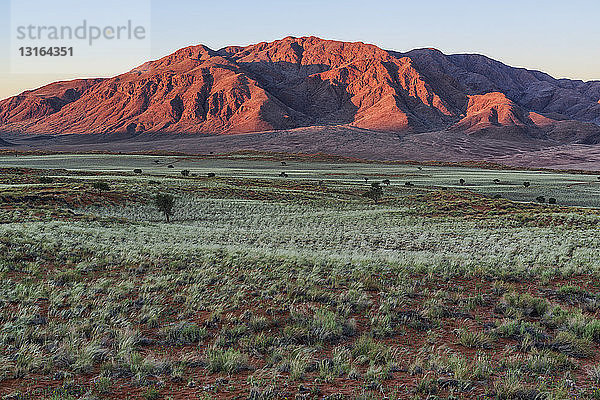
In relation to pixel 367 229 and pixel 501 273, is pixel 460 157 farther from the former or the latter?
pixel 501 273

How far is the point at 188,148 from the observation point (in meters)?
197

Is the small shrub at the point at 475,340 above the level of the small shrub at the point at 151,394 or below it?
above

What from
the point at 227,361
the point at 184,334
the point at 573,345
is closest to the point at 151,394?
the point at 227,361

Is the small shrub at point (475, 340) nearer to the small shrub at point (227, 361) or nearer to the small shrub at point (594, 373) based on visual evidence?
the small shrub at point (594, 373)

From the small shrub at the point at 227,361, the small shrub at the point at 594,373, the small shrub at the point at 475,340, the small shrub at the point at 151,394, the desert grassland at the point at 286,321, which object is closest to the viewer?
the small shrub at the point at 151,394

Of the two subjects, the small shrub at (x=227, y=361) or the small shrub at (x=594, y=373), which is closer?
the small shrub at (x=594, y=373)

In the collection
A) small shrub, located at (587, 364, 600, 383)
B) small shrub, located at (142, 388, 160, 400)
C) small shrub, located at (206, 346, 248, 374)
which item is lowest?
small shrub, located at (142, 388, 160, 400)

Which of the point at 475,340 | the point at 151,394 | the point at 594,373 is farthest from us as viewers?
the point at 475,340

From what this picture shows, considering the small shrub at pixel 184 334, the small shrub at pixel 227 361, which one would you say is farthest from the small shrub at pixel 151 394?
the small shrub at pixel 184 334

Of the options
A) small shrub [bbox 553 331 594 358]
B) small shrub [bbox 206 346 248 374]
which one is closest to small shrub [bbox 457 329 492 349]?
small shrub [bbox 553 331 594 358]

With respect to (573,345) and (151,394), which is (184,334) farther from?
(573,345)

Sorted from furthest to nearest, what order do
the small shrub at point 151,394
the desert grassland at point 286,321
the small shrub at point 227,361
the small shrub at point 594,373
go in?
1. the small shrub at point 227,361
2. the small shrub at point 594,373
3. the desert grassland at point 286,321
4. the small shrub at point 151,394

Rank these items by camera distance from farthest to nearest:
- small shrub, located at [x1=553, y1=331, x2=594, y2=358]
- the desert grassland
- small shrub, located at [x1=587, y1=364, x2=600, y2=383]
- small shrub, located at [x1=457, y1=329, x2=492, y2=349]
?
small shrub, located at [x1=457, y1=329, x2=492, y2=349] → small shrub, located at [x1=553, y1=331, x2=594, y2=358] → small shrub, located at [x1=587, y1=364, x2=600, y2=383] → the desert grassland

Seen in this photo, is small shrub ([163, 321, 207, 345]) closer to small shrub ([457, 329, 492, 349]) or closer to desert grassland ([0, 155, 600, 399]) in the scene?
desert grassland ([0, 155, 600, 399])
